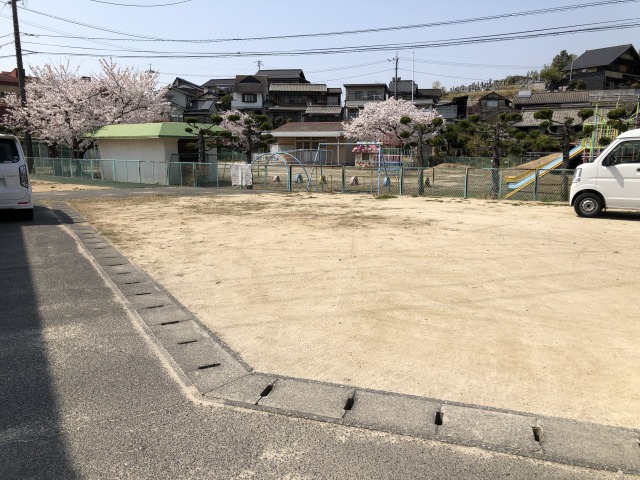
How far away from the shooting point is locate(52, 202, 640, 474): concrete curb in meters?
2.65

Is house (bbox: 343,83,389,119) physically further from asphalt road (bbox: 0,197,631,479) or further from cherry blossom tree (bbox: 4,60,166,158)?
asphalt road (bbox: 0,197,631,479)

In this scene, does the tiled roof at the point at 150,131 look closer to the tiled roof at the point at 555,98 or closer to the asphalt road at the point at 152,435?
the asphalt road at the point at 152,435

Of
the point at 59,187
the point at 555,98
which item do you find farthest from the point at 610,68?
the point at 59,187

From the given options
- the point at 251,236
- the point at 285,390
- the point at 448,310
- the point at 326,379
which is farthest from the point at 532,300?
the point at 251,236

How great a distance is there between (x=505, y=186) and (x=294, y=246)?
1234 centimetres

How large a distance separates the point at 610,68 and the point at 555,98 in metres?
14.5

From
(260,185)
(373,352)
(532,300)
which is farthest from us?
(260,185)

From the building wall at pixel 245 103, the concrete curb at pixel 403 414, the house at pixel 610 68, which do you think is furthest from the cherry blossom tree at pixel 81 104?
the house at pixel 610 68

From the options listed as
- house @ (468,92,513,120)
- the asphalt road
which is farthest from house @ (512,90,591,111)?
the asphalt road

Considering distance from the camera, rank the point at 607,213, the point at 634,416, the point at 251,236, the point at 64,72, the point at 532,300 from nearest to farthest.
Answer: the point at 634,416
the point at 532,300
the point at 251,236
the point at 607,213
the point at 64,72

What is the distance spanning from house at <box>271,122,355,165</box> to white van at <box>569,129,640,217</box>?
32343 mm

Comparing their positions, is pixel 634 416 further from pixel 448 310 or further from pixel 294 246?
pixel 294 246

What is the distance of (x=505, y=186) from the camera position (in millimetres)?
18109

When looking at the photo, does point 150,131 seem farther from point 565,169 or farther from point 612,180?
point 612,180
